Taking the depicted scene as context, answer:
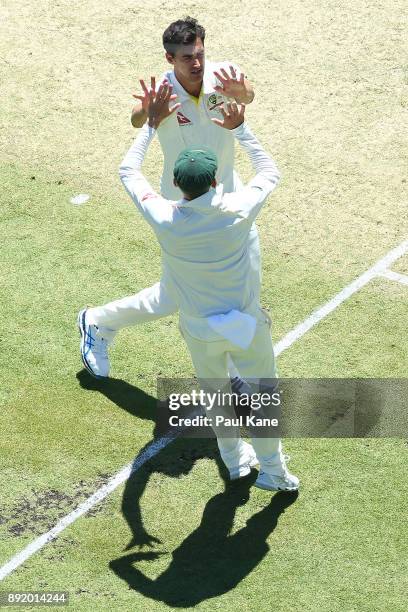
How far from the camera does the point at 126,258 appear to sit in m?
11.3

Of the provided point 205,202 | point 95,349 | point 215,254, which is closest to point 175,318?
point 95,349

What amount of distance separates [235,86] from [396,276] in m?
3.13

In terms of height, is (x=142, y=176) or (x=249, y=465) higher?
(x=142, y=176)

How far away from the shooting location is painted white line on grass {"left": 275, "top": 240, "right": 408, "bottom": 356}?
10.1 m

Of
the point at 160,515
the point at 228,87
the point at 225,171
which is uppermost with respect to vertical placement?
the point at 228,87

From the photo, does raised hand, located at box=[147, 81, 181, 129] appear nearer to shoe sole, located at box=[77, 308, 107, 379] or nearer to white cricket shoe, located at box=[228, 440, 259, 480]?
shoe sole, located at box=[77, 308, 107, 379]

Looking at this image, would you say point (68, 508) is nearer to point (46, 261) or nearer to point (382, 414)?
point (382, 414)

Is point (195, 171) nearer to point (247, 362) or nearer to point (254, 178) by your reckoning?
point (254, 178)

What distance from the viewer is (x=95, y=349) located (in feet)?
32.3

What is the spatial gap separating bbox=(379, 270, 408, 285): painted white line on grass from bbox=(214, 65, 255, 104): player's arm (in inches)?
115

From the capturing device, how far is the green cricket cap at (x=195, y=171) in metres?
7.39

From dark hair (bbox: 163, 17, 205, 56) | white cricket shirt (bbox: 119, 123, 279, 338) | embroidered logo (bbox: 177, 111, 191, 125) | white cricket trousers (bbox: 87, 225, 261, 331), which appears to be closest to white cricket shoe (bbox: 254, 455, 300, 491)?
white cricket shirt (bbox: 119, 123, 279, 338)

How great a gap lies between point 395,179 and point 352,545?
498 cm

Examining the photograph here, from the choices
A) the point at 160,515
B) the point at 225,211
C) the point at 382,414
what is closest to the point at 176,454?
the point at 160,515
